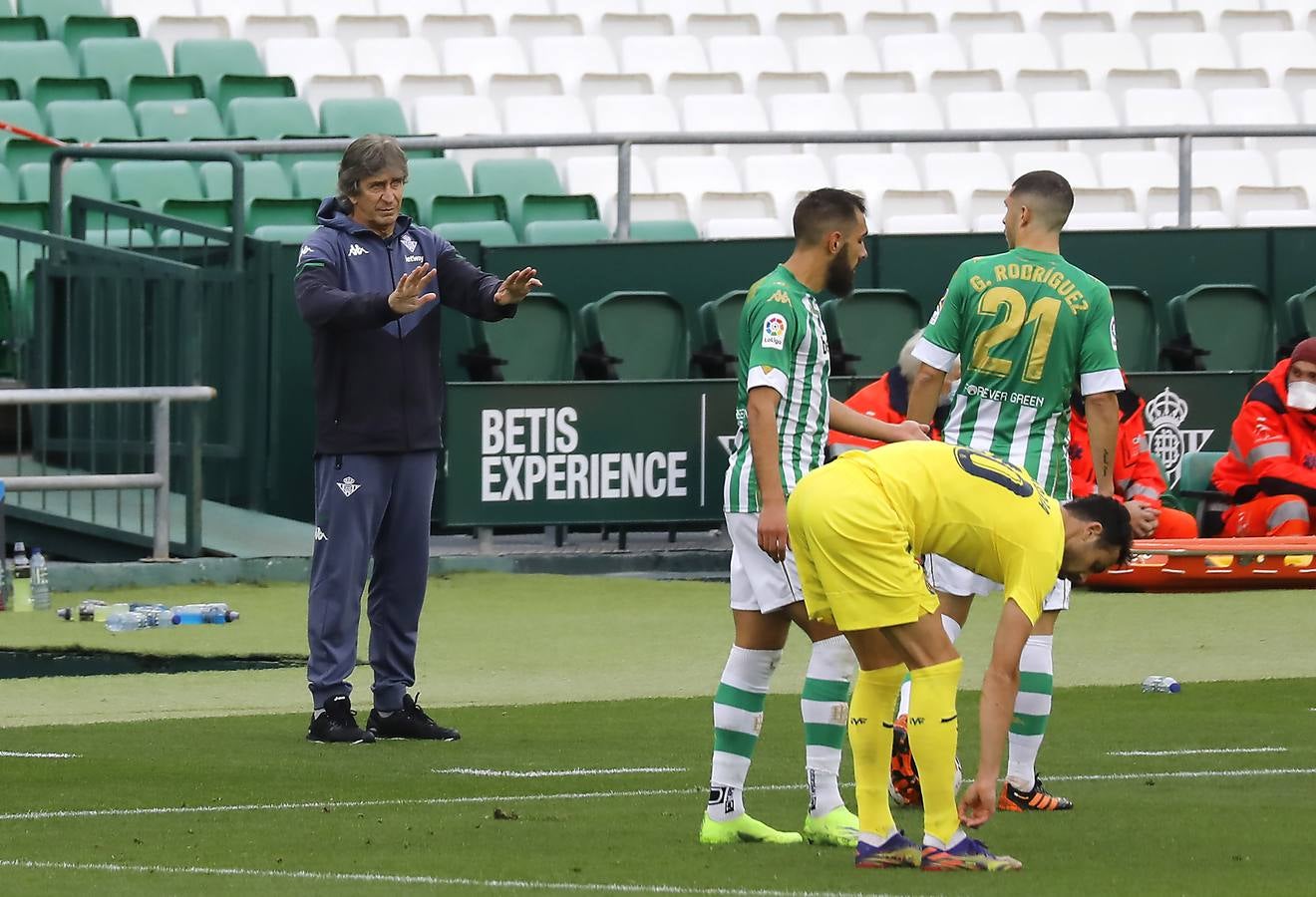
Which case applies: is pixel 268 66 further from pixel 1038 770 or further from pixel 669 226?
pixel 1038 770

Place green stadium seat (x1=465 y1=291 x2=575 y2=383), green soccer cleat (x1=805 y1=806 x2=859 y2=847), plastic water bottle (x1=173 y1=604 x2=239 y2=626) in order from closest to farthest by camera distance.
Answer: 1. green soccer cleat (x1=805 y1=806 x2=859 y2=847)
2. plastic water bottle (x1=173 y1=604 x2=239 y2=626)
3. green stadium seat (x1=465 y1=291 x2=575 y2=383)

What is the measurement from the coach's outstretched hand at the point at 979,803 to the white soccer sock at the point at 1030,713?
70 centimetres

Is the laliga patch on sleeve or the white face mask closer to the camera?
the laliga patch on sleeve

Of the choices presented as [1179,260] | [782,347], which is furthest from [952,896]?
[1179,260]

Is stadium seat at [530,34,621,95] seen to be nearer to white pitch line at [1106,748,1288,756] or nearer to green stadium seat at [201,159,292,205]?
green stadium seat at [201,159,292,205]

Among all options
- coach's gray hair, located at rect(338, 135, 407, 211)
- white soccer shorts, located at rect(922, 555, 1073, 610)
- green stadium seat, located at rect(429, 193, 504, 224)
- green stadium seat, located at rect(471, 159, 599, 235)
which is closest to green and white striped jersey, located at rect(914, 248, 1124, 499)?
white soccer shorts, located at rect(922, 555, 1073, 610)

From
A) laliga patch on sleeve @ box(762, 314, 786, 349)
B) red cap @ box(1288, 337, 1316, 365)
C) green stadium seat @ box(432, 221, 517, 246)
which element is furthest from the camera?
green stadium seat @ box(432, 221, 517, 246)

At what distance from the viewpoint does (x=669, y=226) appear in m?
17.6

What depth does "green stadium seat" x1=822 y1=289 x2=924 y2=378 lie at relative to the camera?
1553cm

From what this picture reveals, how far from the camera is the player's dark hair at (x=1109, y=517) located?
240 inches

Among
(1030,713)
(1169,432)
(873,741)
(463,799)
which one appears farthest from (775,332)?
(1169,432)

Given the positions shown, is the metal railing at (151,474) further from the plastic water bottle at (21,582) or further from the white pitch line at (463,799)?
the white pitch line at (463,799)

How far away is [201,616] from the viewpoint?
40.3 ft

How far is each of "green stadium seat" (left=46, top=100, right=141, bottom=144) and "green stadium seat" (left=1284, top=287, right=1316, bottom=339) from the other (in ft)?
25.9
